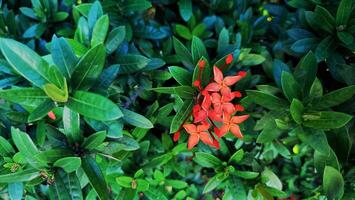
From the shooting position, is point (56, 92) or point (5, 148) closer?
point (56, 92)

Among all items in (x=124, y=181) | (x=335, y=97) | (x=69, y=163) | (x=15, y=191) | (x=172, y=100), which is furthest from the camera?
(x=172, y=100)

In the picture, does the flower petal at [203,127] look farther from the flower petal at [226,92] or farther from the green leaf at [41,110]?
the green leaf at [41,110]

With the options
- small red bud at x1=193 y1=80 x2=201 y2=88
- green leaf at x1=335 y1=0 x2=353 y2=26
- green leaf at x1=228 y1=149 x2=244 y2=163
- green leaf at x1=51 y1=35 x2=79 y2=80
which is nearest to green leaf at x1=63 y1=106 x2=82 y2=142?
green leaf at x1=51 y1=35 x2=79 y2=80

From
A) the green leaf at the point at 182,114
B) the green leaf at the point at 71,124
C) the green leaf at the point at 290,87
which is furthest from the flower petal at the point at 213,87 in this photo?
the green leaf at the point at 71,124

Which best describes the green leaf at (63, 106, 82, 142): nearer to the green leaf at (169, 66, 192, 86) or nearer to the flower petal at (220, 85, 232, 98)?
the green leaf at (169, 66, 192, 86)

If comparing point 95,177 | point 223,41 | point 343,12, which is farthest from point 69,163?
point 343,12

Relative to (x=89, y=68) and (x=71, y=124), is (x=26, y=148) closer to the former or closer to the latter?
(x=71, y=124)
